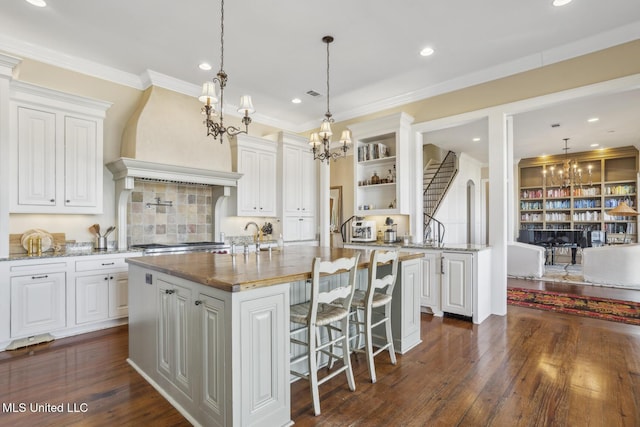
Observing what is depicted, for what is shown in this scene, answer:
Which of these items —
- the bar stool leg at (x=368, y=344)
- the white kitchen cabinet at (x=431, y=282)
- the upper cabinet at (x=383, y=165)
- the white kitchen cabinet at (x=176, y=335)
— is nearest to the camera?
the white kitchen cabinet at (x=176, y=335)

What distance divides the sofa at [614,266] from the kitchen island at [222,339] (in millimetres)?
6017

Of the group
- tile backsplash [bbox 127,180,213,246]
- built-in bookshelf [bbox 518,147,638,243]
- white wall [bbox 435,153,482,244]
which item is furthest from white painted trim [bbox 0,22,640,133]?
built-in bookshelf [bbox 518,147,638,243]

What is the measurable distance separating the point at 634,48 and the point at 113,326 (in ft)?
21.5

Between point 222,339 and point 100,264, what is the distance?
277cm

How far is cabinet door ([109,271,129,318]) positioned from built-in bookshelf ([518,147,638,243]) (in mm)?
10341

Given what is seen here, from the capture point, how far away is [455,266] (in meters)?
4.08

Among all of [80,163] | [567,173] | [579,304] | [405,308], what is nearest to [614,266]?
[579,304]

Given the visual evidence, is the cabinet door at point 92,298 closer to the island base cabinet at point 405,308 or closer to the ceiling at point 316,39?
the ceiling at point 316,39

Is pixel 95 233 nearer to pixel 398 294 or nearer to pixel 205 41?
pixel 205 41

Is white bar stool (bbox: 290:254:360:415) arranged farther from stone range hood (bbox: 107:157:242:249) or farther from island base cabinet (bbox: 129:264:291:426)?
Result: stone range hood (bbox: 107:157:242:249)

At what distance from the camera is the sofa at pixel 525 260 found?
645 cm

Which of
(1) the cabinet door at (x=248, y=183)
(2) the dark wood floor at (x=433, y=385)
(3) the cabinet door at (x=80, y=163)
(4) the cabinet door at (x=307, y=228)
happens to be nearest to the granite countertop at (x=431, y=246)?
(2) the dark wood floor at (x=433, y=385)

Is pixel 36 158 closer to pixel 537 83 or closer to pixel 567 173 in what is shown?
pixel 537 83

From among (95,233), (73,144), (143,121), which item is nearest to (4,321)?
(95,233)
